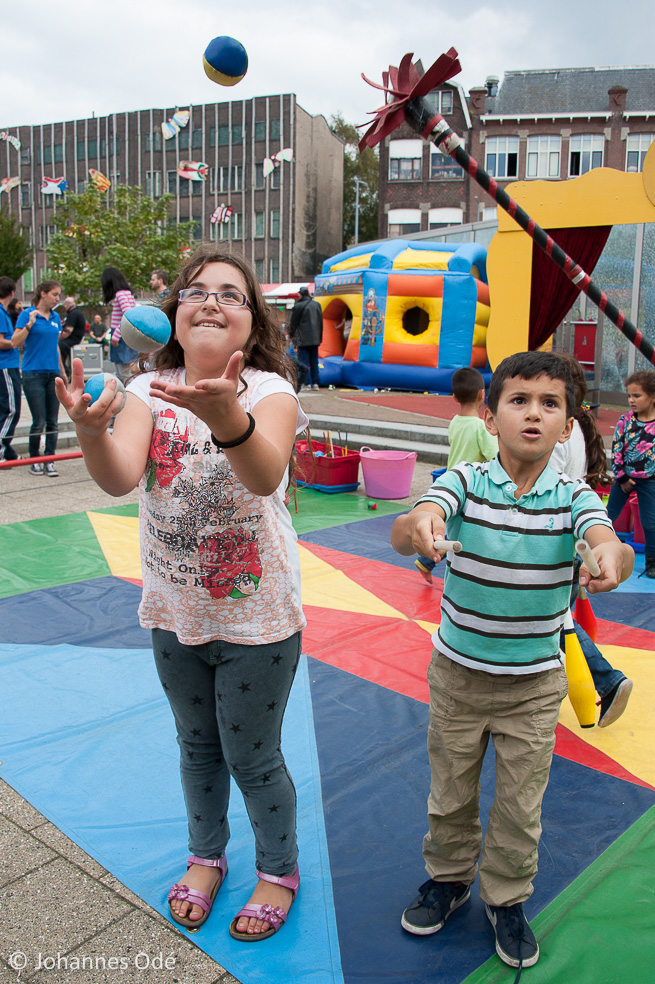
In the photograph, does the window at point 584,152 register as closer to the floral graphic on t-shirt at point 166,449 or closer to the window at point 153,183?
the window at point 153,183

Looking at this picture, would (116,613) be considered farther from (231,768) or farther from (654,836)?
(654,836)

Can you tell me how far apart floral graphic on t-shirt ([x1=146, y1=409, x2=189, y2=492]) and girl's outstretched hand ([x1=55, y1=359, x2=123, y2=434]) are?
271 millimetres

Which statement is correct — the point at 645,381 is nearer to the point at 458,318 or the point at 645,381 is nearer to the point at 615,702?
the point at 615,702

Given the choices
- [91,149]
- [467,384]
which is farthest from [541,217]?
[91,149]

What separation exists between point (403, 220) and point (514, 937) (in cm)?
4204

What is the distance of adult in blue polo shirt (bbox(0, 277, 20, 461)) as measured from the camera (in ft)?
26.6

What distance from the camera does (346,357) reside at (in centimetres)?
1795

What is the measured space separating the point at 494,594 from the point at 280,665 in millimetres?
595

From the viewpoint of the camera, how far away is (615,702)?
10.2 feet

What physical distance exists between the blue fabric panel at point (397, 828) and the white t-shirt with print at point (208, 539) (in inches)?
36.6

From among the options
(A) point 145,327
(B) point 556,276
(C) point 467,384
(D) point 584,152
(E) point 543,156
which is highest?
(D) point 584,152

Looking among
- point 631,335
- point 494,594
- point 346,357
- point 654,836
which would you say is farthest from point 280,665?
point 346,357

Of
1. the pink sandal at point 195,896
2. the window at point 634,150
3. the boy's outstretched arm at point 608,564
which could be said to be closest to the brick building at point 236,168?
the window at point 634,150

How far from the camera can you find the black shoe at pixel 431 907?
2061mm
